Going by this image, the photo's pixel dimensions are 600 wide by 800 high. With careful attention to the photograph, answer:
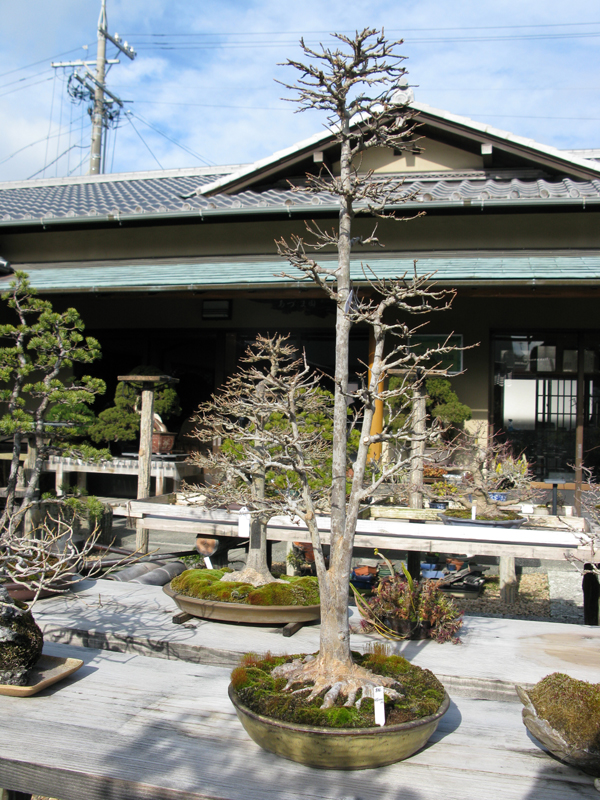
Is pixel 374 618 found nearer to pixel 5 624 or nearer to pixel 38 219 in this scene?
pixel 5 624

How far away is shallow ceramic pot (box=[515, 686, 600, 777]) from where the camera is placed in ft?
8.48

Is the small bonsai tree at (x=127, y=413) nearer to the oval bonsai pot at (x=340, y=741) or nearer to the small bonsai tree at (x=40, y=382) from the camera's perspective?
the small bonsai tree at (x=40, y=382)

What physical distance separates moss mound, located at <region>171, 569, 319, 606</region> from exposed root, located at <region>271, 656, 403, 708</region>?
1267 millimetres

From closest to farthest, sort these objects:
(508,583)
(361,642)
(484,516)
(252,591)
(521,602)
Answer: (361,642)
(252,591)
(484,516)
(508,583)
(521,602)

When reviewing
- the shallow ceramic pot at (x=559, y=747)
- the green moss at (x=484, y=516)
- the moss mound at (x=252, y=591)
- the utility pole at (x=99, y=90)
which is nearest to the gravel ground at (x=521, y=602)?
the green moss at (x=484, y=516)

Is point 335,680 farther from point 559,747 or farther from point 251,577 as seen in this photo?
point 251,577

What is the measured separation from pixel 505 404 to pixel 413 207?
2.87m

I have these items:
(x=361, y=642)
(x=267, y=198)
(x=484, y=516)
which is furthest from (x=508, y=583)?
(x=267, y=198)

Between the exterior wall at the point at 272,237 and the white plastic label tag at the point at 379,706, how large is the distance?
254 inches

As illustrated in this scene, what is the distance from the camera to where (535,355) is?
28.5 feet

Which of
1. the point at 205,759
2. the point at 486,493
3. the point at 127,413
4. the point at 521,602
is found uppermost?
the point at 127,413

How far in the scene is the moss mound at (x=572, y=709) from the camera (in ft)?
8.58

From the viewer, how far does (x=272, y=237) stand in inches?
358

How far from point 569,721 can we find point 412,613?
1.55m
